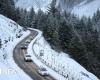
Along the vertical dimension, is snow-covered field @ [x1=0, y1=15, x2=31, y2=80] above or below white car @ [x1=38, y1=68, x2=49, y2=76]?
above

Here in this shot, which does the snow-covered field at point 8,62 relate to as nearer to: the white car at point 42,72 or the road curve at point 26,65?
the road curve at point 26,65

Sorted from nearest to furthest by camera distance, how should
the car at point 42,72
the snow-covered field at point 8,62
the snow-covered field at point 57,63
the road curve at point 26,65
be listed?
1. the snow-covered field at point 8,62
2. the road curve at point 26,65
3. the car at point 42,72
4. the snow-covered field at point 57,63

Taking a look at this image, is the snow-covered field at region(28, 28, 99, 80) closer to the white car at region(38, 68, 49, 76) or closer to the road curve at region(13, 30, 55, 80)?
the road curve at region(13, 30, 55, 80)

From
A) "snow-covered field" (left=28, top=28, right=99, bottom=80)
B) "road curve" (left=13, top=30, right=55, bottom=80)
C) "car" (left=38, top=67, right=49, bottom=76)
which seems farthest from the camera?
"snow-covered field" (left=28, top=28, right=99, bottom=80)

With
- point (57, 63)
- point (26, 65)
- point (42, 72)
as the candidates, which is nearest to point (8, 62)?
point (26, 65)

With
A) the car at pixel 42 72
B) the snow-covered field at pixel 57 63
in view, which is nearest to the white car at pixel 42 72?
the car at pixel 42 72

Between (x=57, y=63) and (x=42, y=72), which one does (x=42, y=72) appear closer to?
(x=42, y=72)

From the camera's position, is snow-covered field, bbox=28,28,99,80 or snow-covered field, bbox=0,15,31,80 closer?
snow-covered field, bbox=0,15,31,80

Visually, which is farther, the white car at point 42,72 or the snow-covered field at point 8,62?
the white car at point 42,72

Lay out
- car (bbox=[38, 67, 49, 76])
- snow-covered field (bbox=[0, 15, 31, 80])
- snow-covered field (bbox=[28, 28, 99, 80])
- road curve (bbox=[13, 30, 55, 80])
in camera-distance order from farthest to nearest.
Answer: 1. snow-covered field (bbox=[28, 28, 99, 80])
2. car (bbox=[38, 67, 49, 76])
3. road curve (bbox=[13, 30, 55, 80])
4. snow-covered field (bbox=[0, 15, 31, 80])

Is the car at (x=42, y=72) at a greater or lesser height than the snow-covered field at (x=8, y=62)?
lesser

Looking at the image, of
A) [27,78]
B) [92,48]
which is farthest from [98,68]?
[27,78]

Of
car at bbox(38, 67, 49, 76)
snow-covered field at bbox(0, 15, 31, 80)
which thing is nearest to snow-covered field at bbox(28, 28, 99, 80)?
car at bbox(38, 67, 49, 76)

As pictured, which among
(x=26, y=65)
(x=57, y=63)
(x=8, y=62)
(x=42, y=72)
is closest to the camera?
(x=42, y=72)
